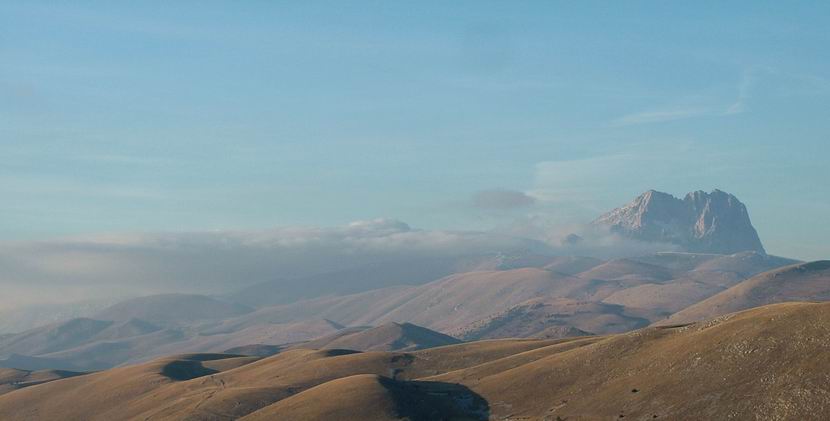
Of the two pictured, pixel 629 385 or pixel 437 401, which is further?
pixel 437 401

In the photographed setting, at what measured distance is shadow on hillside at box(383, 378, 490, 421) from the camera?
144 meters

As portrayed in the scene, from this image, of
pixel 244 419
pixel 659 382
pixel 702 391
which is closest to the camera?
pixel 702 391

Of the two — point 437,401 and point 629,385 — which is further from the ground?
point 629,385

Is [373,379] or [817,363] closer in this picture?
[817,363]

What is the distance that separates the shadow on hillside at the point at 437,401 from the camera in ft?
472

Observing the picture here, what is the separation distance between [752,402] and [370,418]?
54.9 metres

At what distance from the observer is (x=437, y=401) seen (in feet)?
502

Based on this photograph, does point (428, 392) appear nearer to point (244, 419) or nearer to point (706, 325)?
point (244, 419)

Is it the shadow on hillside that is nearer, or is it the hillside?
the hillside

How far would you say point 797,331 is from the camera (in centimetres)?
12500

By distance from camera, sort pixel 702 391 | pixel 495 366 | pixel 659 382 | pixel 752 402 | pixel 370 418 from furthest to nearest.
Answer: pixel 495 366 → pixel 370 418 → pixel 659 382 → pixel 702 391 → pixel 752 402

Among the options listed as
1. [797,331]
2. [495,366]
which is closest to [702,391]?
[797,331]

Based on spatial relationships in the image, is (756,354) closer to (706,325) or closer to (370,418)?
(706,325)

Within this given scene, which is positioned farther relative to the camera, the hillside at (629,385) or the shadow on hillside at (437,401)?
the shadow on hillside at (437,401)
